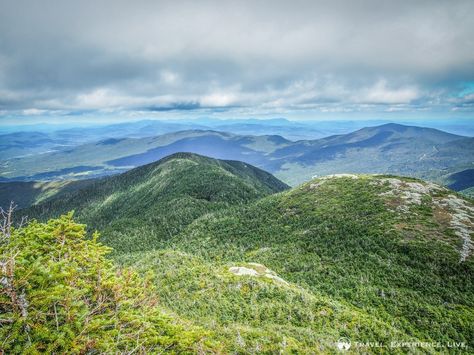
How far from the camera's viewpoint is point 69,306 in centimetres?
Result: 1823

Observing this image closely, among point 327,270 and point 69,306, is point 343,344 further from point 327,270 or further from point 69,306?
point 327,270

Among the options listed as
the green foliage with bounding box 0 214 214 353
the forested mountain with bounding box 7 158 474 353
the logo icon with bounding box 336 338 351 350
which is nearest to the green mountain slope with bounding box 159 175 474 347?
the forested mountain with bounding box 7 158 474 353

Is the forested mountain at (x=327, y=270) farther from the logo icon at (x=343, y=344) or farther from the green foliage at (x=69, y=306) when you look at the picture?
the logo icon at (x=343, y=344)

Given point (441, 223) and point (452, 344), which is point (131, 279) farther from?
point (441, 223)

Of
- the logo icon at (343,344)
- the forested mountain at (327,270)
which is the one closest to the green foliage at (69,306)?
the forested mountain at (327,270)

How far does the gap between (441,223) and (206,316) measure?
380 ft

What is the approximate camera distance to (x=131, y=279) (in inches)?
1033

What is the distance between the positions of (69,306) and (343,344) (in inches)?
1887

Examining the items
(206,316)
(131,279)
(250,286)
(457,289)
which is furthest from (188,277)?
(457,289)

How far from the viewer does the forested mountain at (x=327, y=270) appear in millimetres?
58562

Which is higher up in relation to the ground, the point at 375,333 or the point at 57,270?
the point at 57,270

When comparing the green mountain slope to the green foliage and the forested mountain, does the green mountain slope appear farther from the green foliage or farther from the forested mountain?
the green foliage

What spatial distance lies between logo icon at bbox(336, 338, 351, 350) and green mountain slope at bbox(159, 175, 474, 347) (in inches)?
160

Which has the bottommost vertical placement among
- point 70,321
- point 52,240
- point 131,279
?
point 131,279
